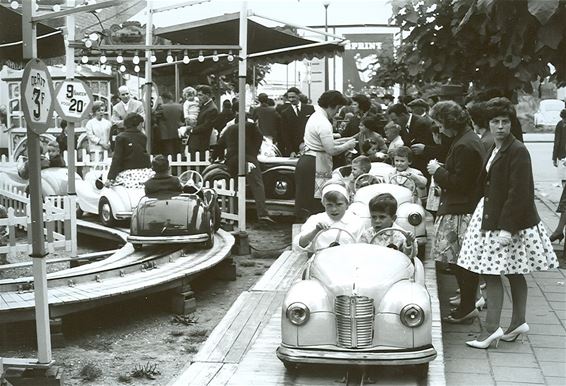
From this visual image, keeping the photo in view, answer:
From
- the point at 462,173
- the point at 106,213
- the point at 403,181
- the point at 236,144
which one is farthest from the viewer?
the point at 236,144

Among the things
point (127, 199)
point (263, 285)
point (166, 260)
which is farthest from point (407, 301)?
point (127, 199)

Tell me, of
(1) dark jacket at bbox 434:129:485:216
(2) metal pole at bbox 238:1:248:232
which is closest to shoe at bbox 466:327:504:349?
(1) dark jacket at bbox 434:129:485:216

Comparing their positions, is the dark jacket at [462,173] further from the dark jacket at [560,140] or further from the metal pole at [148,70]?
the dark jacket at [560,140]

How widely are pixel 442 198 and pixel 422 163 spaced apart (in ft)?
11.9

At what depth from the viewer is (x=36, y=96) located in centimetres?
587

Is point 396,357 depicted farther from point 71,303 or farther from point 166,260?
point 166,260

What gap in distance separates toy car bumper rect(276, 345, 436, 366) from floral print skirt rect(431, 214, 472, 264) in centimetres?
205

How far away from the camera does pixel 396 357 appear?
5215 mm

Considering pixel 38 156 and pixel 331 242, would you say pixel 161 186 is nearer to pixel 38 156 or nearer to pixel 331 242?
pixel 331 242

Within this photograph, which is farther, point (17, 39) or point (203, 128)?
point (203, 128)

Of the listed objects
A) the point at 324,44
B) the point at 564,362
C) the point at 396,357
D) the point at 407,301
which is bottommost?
the point at 564,362

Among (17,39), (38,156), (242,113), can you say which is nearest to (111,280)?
(38,156)

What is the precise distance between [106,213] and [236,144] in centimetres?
220

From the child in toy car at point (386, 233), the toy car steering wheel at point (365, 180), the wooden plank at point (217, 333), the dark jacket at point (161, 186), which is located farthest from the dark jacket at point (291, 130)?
the child in toy car at point (386, 233)
